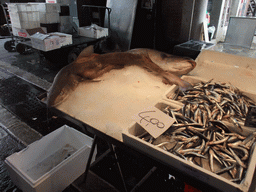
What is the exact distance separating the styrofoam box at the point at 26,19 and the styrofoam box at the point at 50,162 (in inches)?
165

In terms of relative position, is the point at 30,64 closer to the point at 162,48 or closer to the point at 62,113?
the point at 162,48

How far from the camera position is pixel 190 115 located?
57.4 inches

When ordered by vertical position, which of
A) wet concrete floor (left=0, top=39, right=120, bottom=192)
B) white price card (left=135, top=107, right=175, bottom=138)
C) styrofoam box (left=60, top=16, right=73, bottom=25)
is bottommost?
wet concrete floor (left=0, top=39, right=120, bottom=192)

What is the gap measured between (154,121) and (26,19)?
540 cm

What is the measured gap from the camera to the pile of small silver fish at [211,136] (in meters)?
1.12

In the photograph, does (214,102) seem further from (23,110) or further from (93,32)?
(93,32)

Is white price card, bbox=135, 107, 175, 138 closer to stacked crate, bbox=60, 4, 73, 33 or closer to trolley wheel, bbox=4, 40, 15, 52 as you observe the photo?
stacked crate, bbox=60, 4, 73, 33

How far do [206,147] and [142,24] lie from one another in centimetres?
527

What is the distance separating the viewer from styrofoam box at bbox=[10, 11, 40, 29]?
17.0 ft

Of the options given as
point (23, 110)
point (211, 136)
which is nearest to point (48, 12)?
point (23, 110)

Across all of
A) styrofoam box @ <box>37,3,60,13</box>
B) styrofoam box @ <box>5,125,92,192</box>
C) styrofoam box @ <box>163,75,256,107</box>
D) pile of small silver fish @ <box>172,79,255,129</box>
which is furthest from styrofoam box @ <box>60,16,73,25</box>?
pile of small silver fish @ <box>172,79,255,129</box>

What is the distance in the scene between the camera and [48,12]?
18.0ft

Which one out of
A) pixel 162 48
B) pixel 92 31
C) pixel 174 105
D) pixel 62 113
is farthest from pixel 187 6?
pixel 62 113

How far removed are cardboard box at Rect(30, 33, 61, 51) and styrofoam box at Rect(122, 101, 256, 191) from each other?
4137 mm
